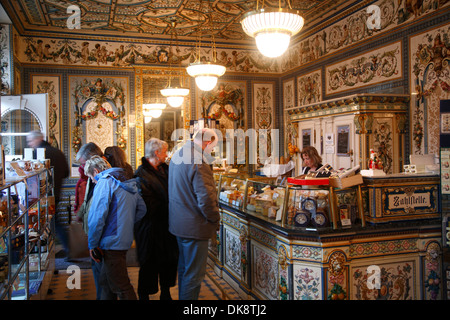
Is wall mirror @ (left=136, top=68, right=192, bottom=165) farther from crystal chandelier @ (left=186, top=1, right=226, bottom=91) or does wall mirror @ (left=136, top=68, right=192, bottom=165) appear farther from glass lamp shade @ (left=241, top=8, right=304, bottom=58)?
glass lamp shade @ (left=241, top=8, right=304, bottom=58)

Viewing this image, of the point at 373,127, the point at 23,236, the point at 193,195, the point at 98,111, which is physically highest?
the point at 98,111

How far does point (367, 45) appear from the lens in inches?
312

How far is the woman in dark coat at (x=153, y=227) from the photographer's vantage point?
3996 millimetres

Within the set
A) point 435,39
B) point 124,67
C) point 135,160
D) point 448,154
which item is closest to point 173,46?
point 124,67

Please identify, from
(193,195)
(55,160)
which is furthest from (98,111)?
(193,195)

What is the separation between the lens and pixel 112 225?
3451mm

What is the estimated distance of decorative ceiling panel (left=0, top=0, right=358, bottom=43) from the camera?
845cm

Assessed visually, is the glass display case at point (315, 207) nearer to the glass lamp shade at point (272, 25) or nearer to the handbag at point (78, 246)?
the glass lamp shade at point (272, 25)

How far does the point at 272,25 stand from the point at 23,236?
10.7 ft

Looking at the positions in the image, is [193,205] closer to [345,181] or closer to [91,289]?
[345,181]

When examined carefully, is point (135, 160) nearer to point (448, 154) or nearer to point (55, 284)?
point (55, 284)

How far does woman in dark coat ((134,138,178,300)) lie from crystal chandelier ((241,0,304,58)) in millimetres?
1644

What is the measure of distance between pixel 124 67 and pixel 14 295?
27.0 ft

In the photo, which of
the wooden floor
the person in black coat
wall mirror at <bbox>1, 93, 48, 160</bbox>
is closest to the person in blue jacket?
the wooden floor
